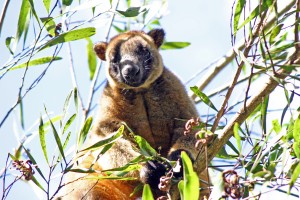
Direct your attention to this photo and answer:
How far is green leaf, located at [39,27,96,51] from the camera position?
5.93 metres

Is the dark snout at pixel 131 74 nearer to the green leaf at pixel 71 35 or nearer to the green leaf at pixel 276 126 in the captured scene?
the green leaf at pixel 71 35

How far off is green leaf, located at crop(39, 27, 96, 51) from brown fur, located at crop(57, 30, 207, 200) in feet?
6.49

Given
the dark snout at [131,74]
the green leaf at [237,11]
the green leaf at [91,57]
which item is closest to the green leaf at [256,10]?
the green leaf at [237,11]

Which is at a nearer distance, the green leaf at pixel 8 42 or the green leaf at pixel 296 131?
the green leaf at pixel 296 131

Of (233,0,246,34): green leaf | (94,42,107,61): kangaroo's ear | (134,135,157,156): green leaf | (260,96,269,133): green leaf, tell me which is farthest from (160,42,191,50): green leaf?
(134,135,157,156): green leaf

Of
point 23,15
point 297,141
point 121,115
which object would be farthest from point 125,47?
point 297,141

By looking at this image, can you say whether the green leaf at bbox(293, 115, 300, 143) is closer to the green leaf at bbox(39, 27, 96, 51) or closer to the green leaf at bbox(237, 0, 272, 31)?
the green leaf at bbox(237, 0, 272, 31)

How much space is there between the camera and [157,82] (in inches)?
340

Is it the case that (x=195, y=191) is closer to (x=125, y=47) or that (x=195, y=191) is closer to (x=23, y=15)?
(x=23, y=15)

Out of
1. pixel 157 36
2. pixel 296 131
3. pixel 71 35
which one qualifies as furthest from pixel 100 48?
pixel 296 131

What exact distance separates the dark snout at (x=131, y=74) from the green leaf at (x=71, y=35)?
221 cm

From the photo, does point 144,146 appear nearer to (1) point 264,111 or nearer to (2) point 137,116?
(1) point 264,111

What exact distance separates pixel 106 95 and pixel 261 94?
139 inches

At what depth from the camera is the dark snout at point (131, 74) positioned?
27.0 feet
